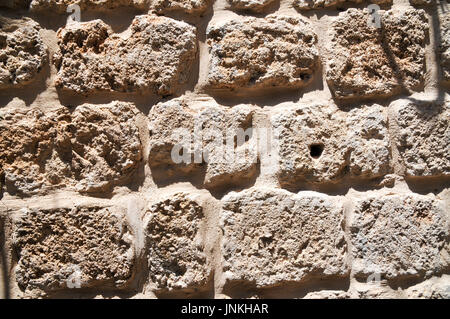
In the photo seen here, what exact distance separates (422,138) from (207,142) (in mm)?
577

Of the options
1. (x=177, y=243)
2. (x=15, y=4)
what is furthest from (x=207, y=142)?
(x=15, y=4)

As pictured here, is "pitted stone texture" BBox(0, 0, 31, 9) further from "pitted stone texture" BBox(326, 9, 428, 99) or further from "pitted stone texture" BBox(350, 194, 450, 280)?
"pitted stone texture" BBox(350, 194, 450, 280)

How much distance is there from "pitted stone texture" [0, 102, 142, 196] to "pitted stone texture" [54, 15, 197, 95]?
2.7 inches

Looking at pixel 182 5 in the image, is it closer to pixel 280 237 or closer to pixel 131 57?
pixel 131 57

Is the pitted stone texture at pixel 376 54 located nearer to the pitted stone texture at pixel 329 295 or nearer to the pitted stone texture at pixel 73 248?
the pitted stone texture at pixel 329 295

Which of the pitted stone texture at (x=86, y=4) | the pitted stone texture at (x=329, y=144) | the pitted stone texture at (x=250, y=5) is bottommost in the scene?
the pitted stone texture at (x=329, y=144)

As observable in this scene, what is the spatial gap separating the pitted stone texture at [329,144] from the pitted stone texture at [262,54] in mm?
98

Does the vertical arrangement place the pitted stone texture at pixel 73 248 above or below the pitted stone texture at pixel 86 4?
below

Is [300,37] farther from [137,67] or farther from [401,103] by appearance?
[137,67]

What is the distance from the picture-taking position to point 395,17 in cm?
127

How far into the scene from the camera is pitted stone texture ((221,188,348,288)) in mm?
1196

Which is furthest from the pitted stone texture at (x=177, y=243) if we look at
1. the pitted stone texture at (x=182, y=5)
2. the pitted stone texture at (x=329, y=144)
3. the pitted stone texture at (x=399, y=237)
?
the pitted stone texture at (x=182, y=5)

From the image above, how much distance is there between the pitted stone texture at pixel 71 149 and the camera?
1234 millimetres

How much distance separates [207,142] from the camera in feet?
4.03
